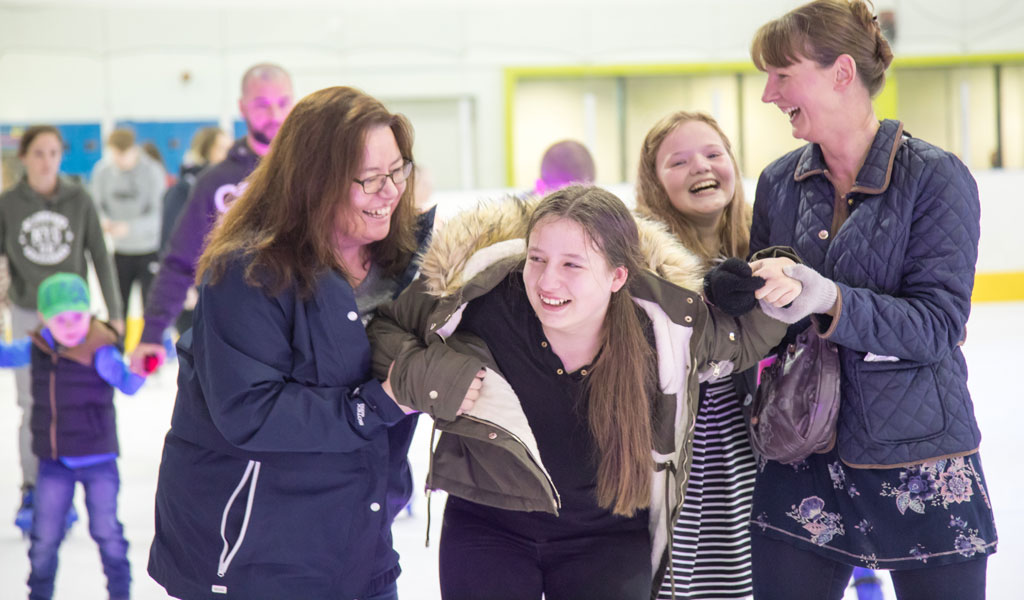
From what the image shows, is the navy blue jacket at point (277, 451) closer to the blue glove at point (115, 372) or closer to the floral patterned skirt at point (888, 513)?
the floral patterned skirt at point (888, 513)

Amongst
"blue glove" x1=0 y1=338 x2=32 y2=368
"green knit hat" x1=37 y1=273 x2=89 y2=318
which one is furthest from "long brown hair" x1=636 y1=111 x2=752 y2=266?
"blue glove" x1=0 y1=338 x2=32 y2=368

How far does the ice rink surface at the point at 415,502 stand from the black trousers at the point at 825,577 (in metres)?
1.57

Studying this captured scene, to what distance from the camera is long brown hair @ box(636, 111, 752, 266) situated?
8.12ft

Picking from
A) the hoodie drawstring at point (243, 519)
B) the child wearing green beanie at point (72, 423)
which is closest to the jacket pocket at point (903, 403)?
the hoodie drawstring at point (243, 519)

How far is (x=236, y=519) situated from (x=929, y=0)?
37.1 feet

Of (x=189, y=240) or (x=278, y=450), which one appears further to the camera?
(x=189, y=240)

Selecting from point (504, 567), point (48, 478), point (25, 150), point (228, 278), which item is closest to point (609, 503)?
point (504, 567)

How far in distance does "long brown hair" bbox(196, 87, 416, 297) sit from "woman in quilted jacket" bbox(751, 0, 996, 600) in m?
0.81

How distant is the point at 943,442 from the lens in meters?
1.88

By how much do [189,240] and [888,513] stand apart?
2652 millimetres

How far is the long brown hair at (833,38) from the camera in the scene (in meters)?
1.94

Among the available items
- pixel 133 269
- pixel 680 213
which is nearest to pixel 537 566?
pixel 680 213

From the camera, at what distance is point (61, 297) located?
3414 millimetres

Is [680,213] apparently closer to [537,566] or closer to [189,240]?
[537,566]
